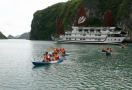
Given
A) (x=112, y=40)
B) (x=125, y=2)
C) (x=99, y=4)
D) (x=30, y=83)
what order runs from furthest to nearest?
(x=99, y=4), (x=125, y=2), (x=112, y=40), (x=30, y=83)

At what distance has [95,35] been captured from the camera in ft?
383

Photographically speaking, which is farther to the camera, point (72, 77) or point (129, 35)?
point (129, 35)

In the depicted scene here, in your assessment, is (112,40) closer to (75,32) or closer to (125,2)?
(75,32)

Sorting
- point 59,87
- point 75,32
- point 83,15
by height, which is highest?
point 83,15

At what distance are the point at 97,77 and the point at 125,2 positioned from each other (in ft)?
395

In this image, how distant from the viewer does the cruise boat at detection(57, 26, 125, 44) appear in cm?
11431

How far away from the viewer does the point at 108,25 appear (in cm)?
12656

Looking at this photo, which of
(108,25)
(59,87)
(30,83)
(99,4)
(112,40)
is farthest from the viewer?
→ (99,4)

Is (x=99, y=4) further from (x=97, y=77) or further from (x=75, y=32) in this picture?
(x=97, y=77)

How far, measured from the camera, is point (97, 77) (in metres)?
27.8

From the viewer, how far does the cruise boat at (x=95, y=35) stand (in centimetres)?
11431

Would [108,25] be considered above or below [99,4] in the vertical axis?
below

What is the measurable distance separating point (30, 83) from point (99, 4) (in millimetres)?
149793

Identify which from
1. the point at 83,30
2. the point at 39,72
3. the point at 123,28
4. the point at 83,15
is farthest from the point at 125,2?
the point at 39,72
